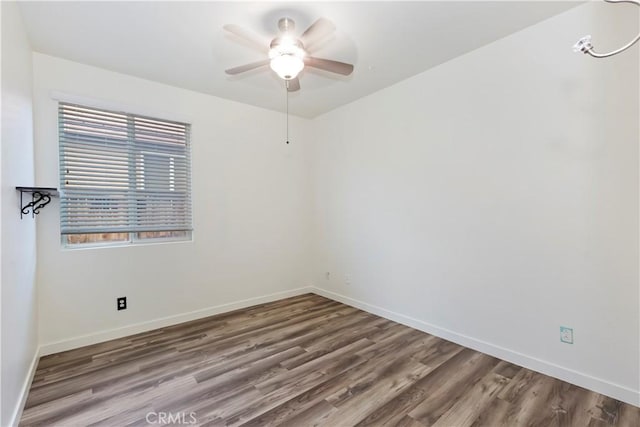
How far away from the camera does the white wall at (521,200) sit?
1.95 m

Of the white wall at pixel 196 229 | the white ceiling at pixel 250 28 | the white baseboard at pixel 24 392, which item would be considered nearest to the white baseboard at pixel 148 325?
the white wall at pixel 196 229

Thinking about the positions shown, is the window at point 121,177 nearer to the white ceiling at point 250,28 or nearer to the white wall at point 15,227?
the white wall at point 15,227

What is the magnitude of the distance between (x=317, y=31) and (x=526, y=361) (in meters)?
2.95

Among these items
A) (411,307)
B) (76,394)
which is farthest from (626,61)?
(76,394)

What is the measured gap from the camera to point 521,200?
7.72ft

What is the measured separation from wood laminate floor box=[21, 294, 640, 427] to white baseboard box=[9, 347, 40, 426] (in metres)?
0.04

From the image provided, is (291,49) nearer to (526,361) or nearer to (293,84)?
(293,84)

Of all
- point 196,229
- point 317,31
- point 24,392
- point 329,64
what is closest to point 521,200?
point 329,64

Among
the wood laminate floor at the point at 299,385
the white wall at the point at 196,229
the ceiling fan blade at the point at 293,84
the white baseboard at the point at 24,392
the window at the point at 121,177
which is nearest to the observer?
the white baseboard at the point at 24,392

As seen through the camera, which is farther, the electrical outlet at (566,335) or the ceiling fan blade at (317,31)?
the electrical outlet at (566,335)

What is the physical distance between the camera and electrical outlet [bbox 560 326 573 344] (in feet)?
7.00

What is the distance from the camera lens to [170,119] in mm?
3238

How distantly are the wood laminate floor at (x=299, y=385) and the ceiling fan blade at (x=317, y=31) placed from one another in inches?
96.3

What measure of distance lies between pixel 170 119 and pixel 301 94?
1.49 meters
